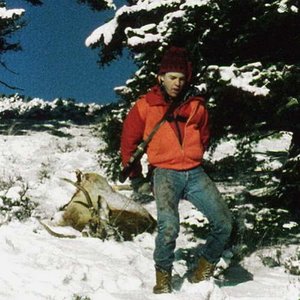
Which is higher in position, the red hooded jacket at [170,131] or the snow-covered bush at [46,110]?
the red hooded jacket at [170,131]

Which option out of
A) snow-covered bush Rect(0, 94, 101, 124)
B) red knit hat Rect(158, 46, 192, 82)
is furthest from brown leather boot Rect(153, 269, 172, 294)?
snow-covered bush Rect(0, 94, 101, 124)

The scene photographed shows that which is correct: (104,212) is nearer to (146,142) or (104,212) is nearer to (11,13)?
(146,142)

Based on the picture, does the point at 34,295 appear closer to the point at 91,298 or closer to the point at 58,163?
the point at 91,298

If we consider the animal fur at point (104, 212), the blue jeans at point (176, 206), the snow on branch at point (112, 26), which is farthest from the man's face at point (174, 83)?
the animal fur at point (104, 212)

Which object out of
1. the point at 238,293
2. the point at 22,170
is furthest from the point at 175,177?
the point at 22,170

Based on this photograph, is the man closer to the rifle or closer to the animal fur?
the rifle

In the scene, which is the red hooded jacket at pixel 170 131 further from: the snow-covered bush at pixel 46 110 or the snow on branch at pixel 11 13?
the snow-covered bush at pixel 46 110

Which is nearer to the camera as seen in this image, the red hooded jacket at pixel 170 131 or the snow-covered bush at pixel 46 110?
the red hooded jacket at pixel 170 131

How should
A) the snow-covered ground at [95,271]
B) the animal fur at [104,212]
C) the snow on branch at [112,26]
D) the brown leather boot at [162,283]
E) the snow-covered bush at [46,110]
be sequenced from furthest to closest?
1. the snow-covered bush at [46,110]
2. the snow on branch at [112,26]
3. the animal fur at [104,212]
4. the brown leather boot at [162,283]
5. the snow-covered ground at [95,271]

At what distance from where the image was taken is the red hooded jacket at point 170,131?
4645 mm

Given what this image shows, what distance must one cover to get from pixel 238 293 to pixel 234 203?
272cm

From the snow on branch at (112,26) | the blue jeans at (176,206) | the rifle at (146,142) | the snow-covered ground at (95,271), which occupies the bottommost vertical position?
the snow-covered ground at (95,271)

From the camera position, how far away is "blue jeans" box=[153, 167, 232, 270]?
4.59 m

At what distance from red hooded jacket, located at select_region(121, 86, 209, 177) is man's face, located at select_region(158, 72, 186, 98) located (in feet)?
0.29
